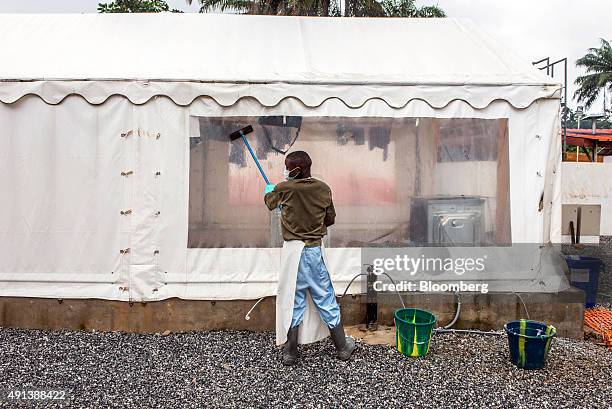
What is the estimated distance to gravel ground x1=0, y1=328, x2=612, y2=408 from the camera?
368 cm

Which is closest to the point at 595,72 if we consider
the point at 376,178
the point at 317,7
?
the point at 317,7

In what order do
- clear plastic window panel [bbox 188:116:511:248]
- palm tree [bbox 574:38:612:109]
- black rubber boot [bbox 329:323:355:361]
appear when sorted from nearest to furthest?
1. black rubber boot [bbox 329:323:355:361]
2. clear plastic window panel [bbox 188:116:511:248]
3. palm tree [bbox 574:38:612:109]

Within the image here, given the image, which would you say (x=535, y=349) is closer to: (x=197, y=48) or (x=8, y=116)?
(x=197, y=48)

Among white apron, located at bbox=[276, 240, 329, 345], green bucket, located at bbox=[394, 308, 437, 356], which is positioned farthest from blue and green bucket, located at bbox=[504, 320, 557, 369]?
white apron, located at bbox=[276, 240, 329, 345]

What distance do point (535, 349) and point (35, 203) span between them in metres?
4.80

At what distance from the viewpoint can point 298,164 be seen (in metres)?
4.15

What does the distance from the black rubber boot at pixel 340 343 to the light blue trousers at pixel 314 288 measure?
0.07 m

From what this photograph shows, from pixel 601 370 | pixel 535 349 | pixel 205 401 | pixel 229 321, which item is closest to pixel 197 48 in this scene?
pixel 229 321

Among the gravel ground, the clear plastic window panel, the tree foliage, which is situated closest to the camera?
the gravel ground

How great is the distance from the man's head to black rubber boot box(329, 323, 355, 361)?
4.31ft

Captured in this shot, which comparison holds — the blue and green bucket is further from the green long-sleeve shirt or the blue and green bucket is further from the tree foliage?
the tree foliage

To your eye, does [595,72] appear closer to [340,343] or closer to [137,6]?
[137,6]

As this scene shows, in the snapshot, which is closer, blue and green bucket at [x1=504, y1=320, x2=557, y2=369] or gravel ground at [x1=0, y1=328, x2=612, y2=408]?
gravel ground at [x1=0, y1=328, x2=612, y2=408]

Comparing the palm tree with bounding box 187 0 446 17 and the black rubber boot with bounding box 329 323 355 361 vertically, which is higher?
the palm tree with bounding box 187 0 446 17
